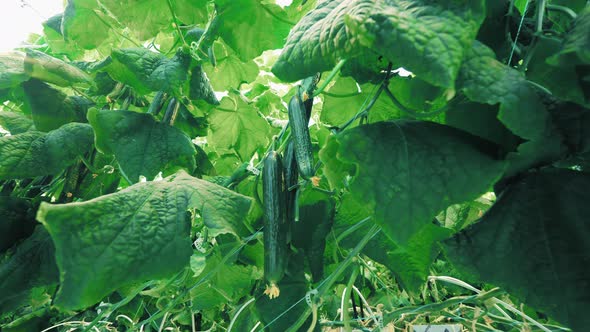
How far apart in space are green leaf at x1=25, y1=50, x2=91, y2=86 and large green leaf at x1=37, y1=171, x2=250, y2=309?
0.53m

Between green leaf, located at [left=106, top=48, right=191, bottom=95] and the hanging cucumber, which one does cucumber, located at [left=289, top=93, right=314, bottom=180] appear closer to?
the hanging cucumber

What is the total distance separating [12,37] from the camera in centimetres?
184

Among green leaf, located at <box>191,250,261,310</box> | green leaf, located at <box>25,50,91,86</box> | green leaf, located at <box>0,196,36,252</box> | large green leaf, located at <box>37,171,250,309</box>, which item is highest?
green leaf, located at <box>25,50,91,86</box>

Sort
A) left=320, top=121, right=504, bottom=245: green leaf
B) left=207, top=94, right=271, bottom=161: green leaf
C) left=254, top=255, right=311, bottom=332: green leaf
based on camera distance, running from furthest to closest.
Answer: left=207, top=94, right=271, bottom=161: green leaf, left=254, top=255, right=311, bottom=332: green leaf, left=320, top=121, right=504, bottom=245: green leaf

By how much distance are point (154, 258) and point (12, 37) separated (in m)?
1.77

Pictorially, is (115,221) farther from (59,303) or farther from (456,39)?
(456,39)

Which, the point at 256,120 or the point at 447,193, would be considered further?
the point at 256,120

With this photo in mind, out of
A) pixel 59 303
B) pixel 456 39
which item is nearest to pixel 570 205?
pixel 456 39

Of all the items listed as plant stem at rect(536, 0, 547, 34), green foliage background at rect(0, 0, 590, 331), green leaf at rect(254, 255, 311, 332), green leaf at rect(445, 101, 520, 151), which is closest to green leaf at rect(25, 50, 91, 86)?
green foliage background at rect(0, 0, 590, 331)

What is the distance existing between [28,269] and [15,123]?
1.45 ft

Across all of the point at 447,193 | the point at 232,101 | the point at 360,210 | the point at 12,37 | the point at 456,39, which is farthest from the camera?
the point at 12,37

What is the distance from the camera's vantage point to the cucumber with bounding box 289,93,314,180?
82 centimetres

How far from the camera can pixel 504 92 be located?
1.68ft

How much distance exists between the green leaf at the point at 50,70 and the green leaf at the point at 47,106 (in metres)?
0.06
